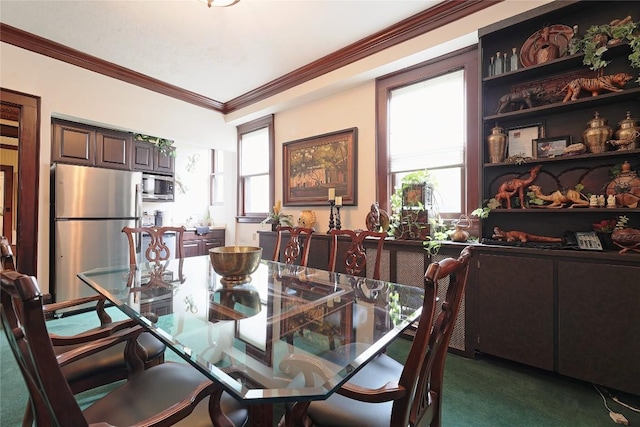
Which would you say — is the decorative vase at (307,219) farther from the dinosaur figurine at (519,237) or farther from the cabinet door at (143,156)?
the cabinet door at (143,156)

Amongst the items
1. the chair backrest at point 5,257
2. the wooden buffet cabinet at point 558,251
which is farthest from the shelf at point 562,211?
the chair backrest at point 5,257

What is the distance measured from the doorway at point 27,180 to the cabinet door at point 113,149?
64 centimetres

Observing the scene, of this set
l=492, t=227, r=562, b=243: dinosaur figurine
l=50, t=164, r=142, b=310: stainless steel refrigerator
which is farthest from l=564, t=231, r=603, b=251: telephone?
l=50, t=164, r=142, b=310: stainless steel refrigerator

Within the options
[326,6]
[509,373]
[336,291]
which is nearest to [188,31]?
[326,6]

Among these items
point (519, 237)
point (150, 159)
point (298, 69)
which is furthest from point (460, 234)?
point (150, 159)

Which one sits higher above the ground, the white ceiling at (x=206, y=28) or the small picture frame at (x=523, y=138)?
the white ceiling at (x=206, y=28)

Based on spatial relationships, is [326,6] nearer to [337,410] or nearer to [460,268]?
[460,268]

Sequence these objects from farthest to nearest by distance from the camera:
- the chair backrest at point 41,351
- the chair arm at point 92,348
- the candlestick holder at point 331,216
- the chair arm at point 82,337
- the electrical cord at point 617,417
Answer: the candlestick holder at point 331,216, the electrical cord at point 617,417, the chair arm at point 82,337, the chair arm at point 92,348, the chair backrest at point 41,351

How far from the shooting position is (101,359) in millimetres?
1346

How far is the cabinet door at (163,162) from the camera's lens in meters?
4.29

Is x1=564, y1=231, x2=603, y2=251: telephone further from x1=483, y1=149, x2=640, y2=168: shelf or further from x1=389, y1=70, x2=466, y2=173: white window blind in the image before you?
x1=389, y1=70, x2=466, y2=173: white window blind

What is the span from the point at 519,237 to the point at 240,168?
4.10 m

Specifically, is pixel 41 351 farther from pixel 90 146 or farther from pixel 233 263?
pixel 90 146

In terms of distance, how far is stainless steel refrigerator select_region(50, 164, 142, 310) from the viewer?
312 centimetres
